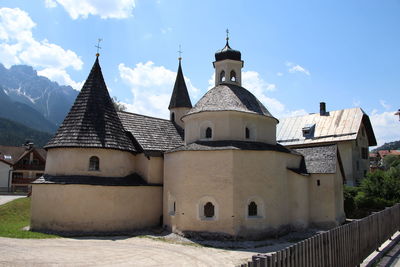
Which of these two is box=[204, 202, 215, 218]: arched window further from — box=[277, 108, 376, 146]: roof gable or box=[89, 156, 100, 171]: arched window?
box=[277, 108, 376, 146]: roof gable

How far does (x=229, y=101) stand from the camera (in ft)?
70.5

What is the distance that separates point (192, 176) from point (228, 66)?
10.0 metres

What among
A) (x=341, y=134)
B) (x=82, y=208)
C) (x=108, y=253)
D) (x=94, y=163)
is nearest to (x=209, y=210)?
(x=108, y=253)

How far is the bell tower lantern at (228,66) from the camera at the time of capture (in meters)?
25.2

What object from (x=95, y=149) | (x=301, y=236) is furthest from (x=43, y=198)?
(x=301, y=236)

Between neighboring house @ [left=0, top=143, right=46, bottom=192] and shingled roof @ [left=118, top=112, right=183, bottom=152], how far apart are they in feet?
115

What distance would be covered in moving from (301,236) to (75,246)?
12652mm

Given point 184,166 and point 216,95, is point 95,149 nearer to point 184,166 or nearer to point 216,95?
point 184,166

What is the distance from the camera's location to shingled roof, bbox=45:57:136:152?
21625 millimetres

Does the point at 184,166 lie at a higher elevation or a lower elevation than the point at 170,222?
higher

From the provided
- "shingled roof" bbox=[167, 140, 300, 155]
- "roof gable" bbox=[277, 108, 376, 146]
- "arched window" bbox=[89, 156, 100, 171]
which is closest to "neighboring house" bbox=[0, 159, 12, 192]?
"arched window" bbox=[89, 156, 100, 171]

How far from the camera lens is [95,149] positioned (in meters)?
21.8

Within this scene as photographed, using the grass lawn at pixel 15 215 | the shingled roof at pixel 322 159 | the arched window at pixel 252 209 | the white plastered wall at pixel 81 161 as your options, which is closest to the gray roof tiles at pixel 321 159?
the shingled roof at pixel 322 159

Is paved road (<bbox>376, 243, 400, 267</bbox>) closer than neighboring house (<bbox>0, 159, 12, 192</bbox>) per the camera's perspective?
Yes
